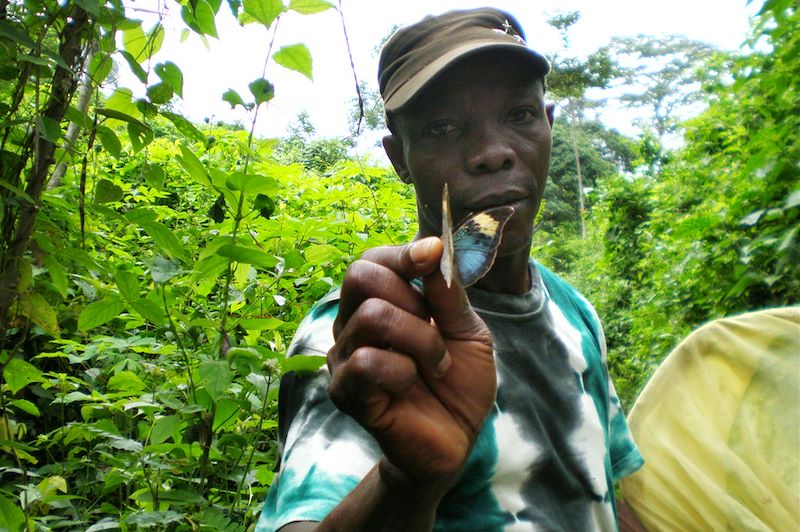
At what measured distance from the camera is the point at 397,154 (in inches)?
60.4

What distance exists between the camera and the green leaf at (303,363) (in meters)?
1.12

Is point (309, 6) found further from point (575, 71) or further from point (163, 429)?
point (575, 71)

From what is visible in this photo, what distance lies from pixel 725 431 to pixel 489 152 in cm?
98

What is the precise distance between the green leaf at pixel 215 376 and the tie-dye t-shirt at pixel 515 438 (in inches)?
7.0


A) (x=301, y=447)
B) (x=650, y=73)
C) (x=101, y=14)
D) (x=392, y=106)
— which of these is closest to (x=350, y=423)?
(x=301, y=447)

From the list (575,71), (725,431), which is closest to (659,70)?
(575,71)

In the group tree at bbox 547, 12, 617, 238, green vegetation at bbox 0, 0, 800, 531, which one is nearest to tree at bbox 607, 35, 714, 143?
tree at bbox 547, 12, 617, 238

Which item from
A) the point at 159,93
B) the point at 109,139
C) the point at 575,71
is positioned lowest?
the point at 109,139

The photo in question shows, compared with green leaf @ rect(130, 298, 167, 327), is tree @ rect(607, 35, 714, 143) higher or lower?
higher

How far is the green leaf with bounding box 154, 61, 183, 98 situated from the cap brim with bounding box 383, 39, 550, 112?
46 centimetres

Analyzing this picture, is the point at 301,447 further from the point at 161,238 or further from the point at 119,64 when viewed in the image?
the point at 119,64

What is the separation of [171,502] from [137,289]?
0.48 metres

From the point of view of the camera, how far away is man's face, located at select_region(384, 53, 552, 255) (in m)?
1.30

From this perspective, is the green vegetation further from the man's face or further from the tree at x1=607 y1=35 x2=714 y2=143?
the tree at x1=607 y1=35 x2=714 y2=143
